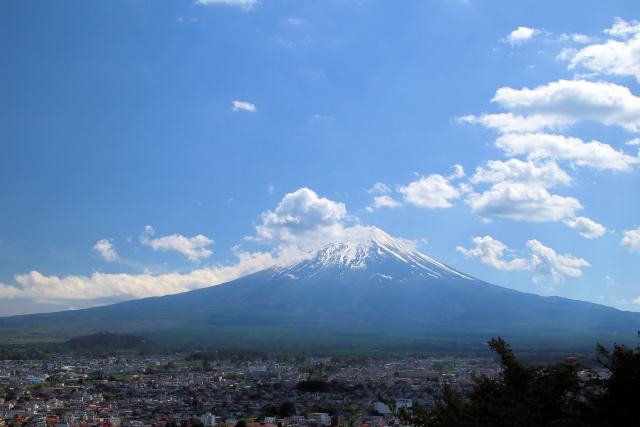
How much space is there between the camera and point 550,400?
996 centimetres

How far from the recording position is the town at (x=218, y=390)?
22266mm

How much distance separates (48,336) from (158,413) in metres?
48.2

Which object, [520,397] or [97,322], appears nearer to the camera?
[520,397]

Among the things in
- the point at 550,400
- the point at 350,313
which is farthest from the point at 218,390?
the point at 350,313

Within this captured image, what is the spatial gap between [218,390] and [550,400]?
2393 cm

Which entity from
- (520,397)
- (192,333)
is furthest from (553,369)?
(192,333)

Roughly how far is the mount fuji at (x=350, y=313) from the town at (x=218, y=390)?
1773 centimetres

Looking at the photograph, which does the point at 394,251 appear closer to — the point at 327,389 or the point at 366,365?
the point at 366,365

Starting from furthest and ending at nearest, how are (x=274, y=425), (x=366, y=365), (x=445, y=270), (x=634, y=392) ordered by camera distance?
(x=445, y=270)
(x=366, y=365)
(x=274, y=425)
(x=634, y=392)

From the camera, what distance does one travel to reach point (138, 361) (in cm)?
4759

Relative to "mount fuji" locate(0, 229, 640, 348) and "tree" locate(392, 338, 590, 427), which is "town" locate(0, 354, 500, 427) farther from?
"mount fuji" locate(0, 229, 640, 348)

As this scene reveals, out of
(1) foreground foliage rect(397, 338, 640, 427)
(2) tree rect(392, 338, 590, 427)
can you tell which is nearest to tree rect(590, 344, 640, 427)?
(1) foreground foliage rect(397, 338, 640, 427)

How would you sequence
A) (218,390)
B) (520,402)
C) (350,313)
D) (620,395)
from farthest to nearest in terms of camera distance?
(350,313) < (218,390) < (520,402) < (620,395)

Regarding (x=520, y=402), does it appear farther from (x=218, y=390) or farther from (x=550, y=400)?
(x=218, y=390)
